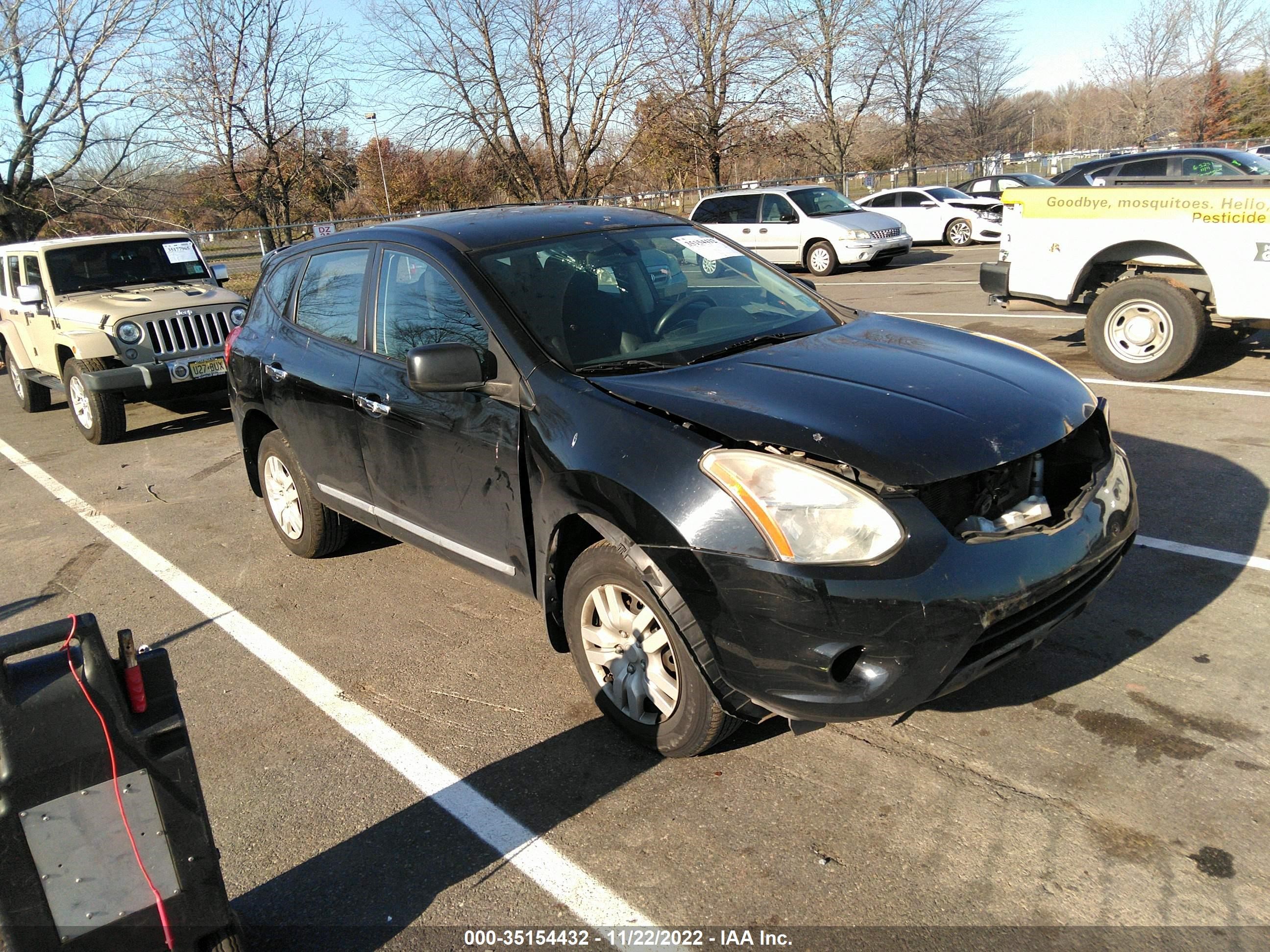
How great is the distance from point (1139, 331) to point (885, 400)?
583 cm

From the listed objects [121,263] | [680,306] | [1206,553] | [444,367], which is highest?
[121,263]

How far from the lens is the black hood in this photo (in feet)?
9.23

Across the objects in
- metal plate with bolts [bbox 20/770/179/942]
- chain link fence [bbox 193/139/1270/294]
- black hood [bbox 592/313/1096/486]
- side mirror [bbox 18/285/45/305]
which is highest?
chain link fence [bbox 193/139/1270/294]

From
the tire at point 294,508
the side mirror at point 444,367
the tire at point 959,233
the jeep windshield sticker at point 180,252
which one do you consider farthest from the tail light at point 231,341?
the tire at point 959,233

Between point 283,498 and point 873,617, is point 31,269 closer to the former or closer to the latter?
point 283,498

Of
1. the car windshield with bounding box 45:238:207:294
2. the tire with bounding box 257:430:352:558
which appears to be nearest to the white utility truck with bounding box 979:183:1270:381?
the tire with bounding box 257:430:352:558

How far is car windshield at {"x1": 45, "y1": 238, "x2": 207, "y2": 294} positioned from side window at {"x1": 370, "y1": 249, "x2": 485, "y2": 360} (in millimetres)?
7106

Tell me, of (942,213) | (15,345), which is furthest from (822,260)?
(15,345)

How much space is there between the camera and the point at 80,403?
9.09 m

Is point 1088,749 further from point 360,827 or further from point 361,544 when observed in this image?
point 361,544

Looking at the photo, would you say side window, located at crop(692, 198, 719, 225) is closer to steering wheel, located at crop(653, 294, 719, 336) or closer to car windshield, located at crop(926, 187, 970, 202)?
car windshield, located at crop(926, 187, 970, 202)

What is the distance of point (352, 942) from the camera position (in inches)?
101

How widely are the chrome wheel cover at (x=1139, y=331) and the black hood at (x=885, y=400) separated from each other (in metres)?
4.70

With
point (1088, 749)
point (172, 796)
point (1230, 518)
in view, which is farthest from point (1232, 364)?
point (172, 796)
